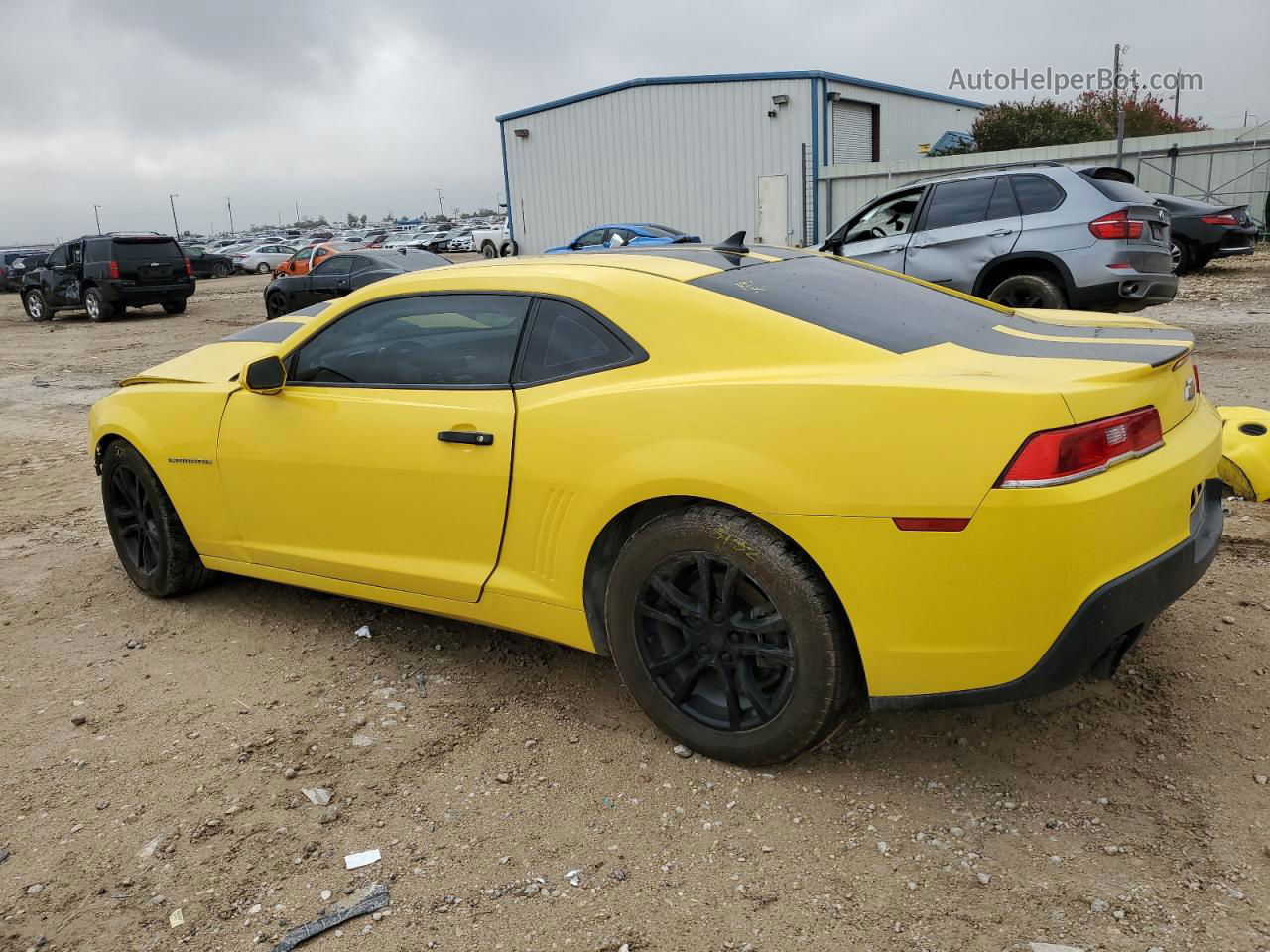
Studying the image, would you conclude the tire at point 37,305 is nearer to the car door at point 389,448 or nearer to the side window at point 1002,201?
the side window at point 1002,201

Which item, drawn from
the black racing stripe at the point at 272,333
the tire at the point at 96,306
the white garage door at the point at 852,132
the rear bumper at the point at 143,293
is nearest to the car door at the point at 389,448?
the black racing stripe at the point at 272,333

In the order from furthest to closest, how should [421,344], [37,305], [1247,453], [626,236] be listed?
1. [37,305]
2. [626,236]
3. [1247,453]
4. [421,344]

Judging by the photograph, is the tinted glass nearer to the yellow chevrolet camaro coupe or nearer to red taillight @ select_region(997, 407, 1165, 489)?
the yellow chevrolet camaro coupe

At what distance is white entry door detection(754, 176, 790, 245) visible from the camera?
26.1m

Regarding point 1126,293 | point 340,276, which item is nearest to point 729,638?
point 1126,293

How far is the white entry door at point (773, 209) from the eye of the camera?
26125 mm

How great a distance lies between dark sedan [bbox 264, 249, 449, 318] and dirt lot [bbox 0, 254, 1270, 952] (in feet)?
40.9

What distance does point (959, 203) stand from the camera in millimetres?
9000

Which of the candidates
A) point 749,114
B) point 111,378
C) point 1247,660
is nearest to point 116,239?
point 111,378

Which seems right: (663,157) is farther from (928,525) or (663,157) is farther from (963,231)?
(928,525)

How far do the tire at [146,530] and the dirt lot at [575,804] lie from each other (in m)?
0.35

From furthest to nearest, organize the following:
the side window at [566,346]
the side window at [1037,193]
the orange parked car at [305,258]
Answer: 1. the orange parked car at [305,258]
2. the side window at [1037,193]
3. the side window at [566,346]

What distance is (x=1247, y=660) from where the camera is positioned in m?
3.32

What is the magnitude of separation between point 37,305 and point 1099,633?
24403 millimetres
